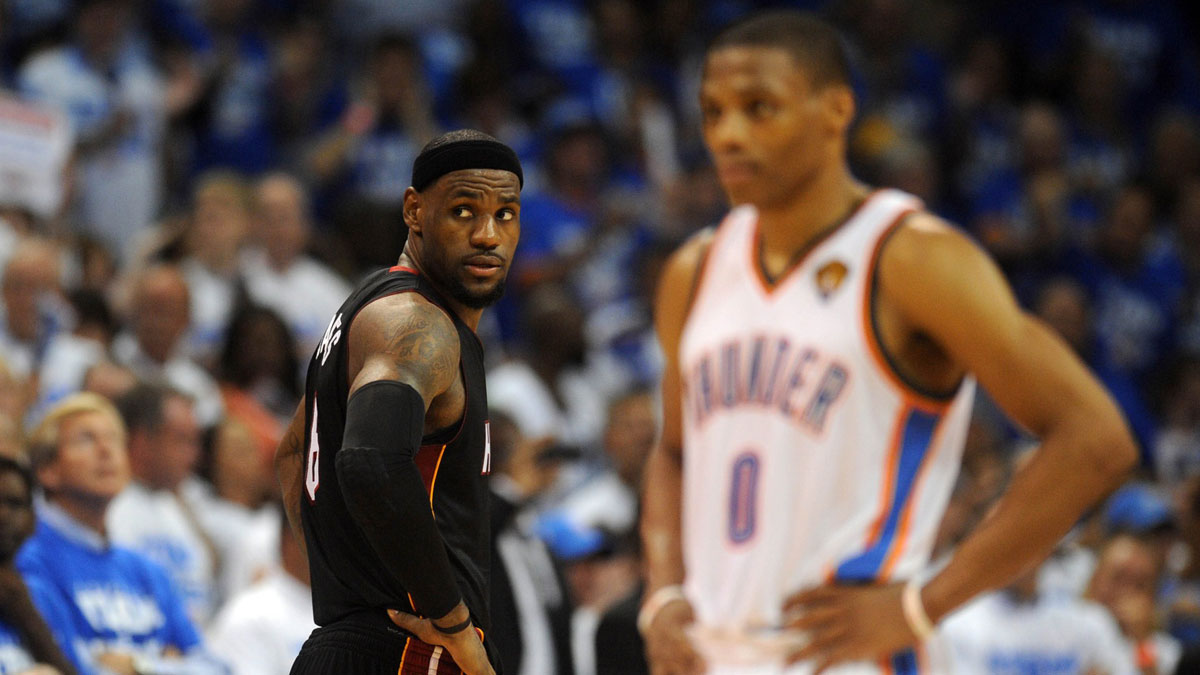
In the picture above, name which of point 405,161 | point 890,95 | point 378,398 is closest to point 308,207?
point 405,161

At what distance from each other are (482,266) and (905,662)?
131 centimetres

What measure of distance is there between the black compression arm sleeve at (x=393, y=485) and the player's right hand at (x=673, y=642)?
41.7 inches

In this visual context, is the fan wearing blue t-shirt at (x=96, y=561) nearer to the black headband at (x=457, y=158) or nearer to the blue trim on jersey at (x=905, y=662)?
the blue trim on jersey at (x=905, y=662)

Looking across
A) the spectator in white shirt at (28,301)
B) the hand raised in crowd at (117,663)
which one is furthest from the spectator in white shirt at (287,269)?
the hand raised in crowd at (117,663)

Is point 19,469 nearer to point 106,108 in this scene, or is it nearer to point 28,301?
point 28,301

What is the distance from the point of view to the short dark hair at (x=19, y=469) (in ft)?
15.4

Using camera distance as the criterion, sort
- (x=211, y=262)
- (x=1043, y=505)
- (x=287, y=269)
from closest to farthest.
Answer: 1. (x=1043, y=505)
2. (x=211, y=262)
3. (x=287, y=269)

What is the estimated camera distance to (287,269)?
8844 millimetres

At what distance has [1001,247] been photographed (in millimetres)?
11594

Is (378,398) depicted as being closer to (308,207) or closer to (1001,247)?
(308,207)

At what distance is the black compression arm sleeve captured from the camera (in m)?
2.47

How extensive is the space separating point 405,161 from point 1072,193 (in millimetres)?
5162

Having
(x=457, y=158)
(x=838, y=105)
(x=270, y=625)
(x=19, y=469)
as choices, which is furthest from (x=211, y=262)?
(x=457, y=158)

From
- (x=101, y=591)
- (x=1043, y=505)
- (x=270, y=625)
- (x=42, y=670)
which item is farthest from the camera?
(x=270, y=625)
